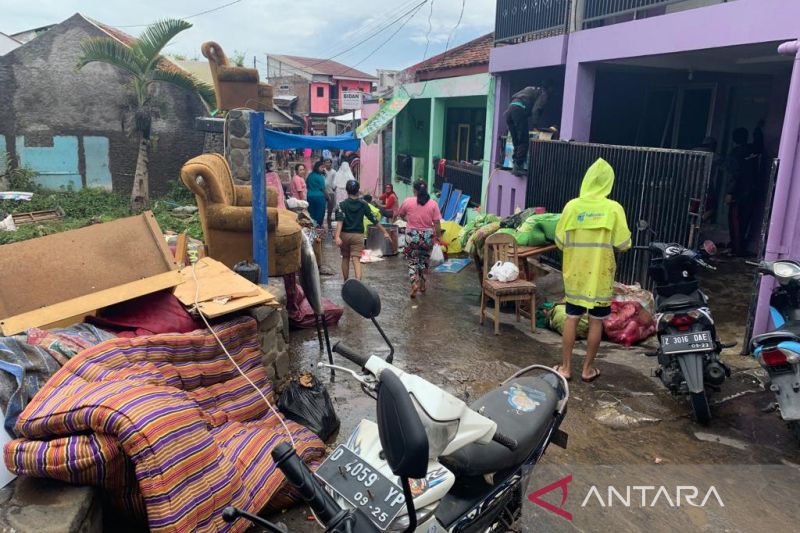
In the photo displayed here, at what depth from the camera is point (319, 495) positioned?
1.87 meters

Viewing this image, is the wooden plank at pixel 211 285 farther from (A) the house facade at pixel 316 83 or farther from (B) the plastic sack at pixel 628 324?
(A) the house facade at pixel 316 83

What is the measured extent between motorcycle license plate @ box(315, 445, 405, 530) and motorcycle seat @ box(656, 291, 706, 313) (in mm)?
3282

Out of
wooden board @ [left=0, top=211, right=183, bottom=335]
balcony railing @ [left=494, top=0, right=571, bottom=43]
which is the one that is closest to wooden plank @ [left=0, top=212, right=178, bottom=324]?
wooden board @ [left=0, top=211, right=183, bottom=335]

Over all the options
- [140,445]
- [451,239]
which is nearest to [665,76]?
[451,239]

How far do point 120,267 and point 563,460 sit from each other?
333 cm

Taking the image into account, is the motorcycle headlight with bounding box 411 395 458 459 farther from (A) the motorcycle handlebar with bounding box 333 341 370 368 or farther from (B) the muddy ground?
(B) the muddy ground

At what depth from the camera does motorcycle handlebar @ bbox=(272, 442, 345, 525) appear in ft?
5.97

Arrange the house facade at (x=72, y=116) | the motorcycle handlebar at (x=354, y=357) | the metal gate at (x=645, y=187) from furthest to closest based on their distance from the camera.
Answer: the house facade at (x=72, y=116)
the metal gate at (x=645, y=187)
the motorcycle handlebar at (x=354, y=357)

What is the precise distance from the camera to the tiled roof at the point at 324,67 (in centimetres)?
4316

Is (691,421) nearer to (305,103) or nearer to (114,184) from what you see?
(114,184)

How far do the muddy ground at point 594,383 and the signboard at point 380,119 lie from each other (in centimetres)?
690

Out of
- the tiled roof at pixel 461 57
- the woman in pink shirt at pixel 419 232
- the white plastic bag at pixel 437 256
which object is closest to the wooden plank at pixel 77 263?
the woman in pink shirt at pixel 419 232

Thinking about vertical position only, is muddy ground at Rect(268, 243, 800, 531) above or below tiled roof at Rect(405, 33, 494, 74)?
below

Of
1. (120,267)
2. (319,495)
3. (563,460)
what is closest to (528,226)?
(563,460)
